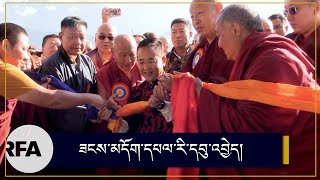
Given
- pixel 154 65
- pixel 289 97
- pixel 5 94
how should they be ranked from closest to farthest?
pixel 289 97
pixel 5 94
pixel 154 65

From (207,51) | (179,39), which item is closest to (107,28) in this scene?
(179,39)

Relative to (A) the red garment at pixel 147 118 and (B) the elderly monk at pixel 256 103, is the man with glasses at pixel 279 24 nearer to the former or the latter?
(A) the red garment at pixel 147 118

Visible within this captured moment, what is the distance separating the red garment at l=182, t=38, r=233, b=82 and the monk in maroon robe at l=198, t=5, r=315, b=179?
277 millimetres

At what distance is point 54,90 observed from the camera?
3600 millimetres

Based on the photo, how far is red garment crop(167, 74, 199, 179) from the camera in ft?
10.0

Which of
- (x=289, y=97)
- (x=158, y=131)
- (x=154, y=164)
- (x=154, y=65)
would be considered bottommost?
(x=154, y=164)

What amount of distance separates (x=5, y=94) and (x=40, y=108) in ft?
1.65

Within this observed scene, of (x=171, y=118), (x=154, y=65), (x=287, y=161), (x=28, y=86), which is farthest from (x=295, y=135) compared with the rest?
(x=28, y=86)

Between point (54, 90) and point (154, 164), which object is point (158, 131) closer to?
point (154, 164)

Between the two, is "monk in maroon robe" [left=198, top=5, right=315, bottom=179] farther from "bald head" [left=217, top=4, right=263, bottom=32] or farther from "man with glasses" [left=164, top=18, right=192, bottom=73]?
"man with glasses" [left=164, top=18, right=192, bottom=73]

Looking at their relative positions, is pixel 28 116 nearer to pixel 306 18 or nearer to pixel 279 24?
pixel 306 18

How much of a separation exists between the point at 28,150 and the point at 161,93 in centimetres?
129

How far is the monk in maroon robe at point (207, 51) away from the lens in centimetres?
339

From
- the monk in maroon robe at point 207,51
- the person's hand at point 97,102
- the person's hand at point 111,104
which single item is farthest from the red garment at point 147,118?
the monk in maroon robe at point 207,51
